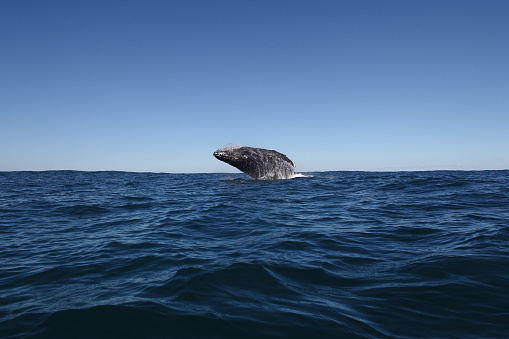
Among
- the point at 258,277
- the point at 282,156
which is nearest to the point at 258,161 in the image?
the point at 282,156

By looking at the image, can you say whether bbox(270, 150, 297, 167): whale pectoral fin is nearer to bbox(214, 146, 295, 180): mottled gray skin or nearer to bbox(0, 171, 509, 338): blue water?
bbox(214, 146, 295, 180): mottled gray skin

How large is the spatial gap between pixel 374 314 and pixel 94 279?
4.30 meters

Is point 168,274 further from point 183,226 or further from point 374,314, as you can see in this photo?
point 183,226

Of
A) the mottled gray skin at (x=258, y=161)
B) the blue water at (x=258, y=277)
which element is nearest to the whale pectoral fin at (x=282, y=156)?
the mottled gray skin at (x=258, y=161)

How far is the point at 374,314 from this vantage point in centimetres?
361

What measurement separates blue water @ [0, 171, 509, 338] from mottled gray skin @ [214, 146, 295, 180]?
9005 mm

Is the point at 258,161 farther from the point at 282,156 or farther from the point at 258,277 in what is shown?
the point at 258,277

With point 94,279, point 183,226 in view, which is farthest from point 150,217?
point 94,279

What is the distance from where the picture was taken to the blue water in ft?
11.0

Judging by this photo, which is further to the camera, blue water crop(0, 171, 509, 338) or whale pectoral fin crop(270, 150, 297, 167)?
whale pectoral fin crop(270, 150, 297, 167)

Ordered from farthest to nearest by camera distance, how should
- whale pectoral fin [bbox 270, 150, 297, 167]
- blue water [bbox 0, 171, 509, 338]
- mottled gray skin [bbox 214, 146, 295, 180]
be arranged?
1. whale pectoral fin [bbox 270, 150, 297, 167]
2. mottled gray skin [bbox 214, 146, 295, 180]
3. blue water [bbox 0, 171, 509, 338]

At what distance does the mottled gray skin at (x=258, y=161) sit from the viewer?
60.3 feet

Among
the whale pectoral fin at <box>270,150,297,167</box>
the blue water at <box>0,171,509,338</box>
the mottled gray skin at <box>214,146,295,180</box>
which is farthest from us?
the whale pectoral fin at <box>270,150,297,167</box>

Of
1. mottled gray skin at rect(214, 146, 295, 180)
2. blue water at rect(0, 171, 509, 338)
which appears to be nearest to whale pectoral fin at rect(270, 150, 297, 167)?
mottled gray skin at rect(214, 146, 295, 180)
